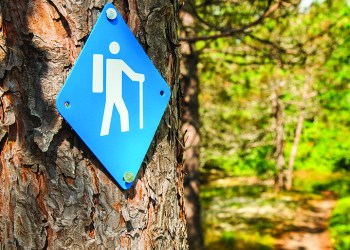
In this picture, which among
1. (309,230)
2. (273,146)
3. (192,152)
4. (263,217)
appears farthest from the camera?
(273,146)

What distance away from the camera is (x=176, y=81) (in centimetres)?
142

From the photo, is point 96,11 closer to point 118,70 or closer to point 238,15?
point 118,70

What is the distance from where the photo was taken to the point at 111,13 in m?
1.17

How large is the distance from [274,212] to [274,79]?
5025 mm

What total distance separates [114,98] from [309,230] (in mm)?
11323

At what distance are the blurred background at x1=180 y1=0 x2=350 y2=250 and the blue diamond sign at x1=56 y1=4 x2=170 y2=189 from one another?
16.7ft

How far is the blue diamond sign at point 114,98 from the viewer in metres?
1.12

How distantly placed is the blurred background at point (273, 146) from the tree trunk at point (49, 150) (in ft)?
16.9

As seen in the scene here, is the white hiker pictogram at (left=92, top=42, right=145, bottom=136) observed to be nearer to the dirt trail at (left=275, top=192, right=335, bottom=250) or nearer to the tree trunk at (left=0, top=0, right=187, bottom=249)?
the tree trunk at (left=0, top=0, right=187, bottom=249)

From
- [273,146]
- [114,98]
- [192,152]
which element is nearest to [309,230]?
[192,152]

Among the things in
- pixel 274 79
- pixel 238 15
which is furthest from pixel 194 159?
pixel 274 79

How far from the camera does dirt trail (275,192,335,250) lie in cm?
1014

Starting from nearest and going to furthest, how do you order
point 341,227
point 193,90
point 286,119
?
point 193,90 → point 341,227 → point 286,119

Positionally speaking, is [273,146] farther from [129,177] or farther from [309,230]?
[129,177]
